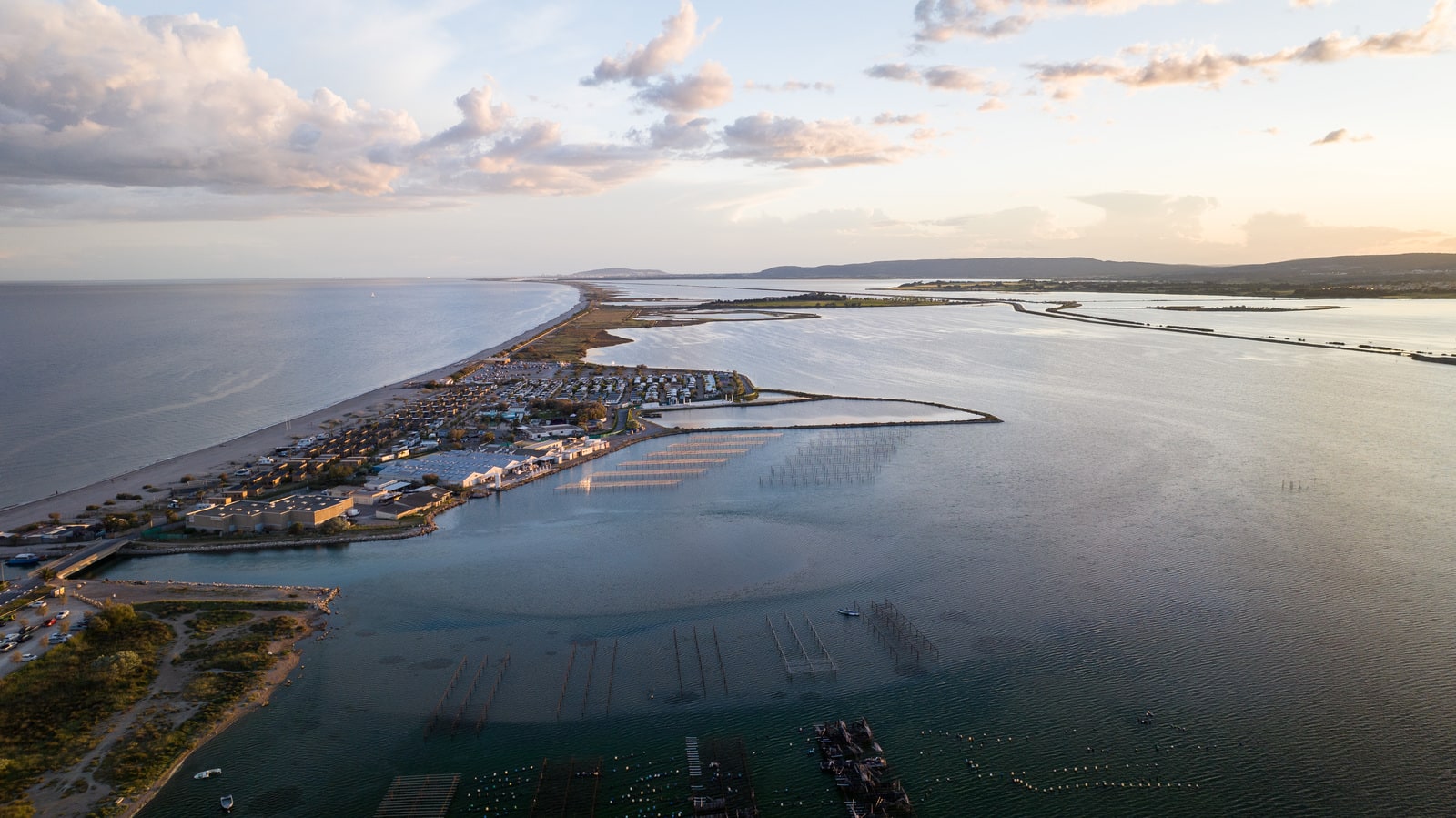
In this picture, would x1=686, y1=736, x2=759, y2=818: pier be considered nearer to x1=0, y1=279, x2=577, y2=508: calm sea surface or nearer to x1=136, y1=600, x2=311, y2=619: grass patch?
x1=136, y1=600, x2=311, y2=619: grass patch

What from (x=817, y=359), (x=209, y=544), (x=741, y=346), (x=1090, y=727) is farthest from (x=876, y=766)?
(x=741, y=346)

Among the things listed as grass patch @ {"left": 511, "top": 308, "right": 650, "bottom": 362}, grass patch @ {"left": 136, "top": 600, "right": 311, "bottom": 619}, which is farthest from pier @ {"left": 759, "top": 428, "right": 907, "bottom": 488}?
grass patch @ {"left": 511, "top": 308, "right": 650, "bottom": 362}

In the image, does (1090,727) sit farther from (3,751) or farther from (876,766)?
(3,751)

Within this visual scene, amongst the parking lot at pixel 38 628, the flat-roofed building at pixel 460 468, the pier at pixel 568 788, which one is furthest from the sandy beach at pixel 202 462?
the pier at pixel 568 788

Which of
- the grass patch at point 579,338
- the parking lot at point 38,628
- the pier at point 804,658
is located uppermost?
the grass patch at point 579,338

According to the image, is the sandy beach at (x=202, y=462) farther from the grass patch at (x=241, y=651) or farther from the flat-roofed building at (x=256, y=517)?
the grass patch at (x=241, y=651)
